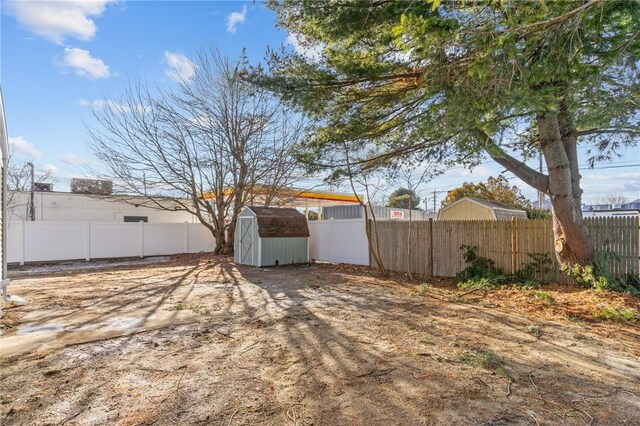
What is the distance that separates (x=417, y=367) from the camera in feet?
10.3

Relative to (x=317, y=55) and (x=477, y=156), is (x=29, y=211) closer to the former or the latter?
(x=317, y=55)

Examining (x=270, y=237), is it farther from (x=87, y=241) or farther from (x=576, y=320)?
(x=576, y=320)

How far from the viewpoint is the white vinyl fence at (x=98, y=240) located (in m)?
11.3

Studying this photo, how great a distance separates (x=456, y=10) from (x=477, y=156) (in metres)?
3.87

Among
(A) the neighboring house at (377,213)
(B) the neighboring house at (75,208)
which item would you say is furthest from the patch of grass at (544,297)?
(A) the neighboring house at (377,213)

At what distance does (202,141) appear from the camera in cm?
1288

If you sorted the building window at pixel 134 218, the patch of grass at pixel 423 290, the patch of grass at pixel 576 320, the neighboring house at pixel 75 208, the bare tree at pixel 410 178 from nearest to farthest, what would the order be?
the patch of grass at pixel 576 320, the patch of grass at pixel 423 290, the bare tree at pixel 410 178, the neighboring house at pixel 75 208, the building window at pixel 134 218

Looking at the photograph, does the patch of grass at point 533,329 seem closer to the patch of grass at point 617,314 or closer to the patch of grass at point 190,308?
the patch of grass at point 617,314

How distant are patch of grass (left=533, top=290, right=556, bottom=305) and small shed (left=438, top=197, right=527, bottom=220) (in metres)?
8.02

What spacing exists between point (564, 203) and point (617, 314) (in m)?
2.31

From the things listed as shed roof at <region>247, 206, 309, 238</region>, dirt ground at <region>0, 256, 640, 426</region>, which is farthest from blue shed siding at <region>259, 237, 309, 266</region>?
dirt ground at <region>0, 256, 640, 426</region>

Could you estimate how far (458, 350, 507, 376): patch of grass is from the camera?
3096 millimetres

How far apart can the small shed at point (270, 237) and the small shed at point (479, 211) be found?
777 cm

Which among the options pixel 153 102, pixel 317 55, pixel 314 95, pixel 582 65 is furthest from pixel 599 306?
pixel 153 102
